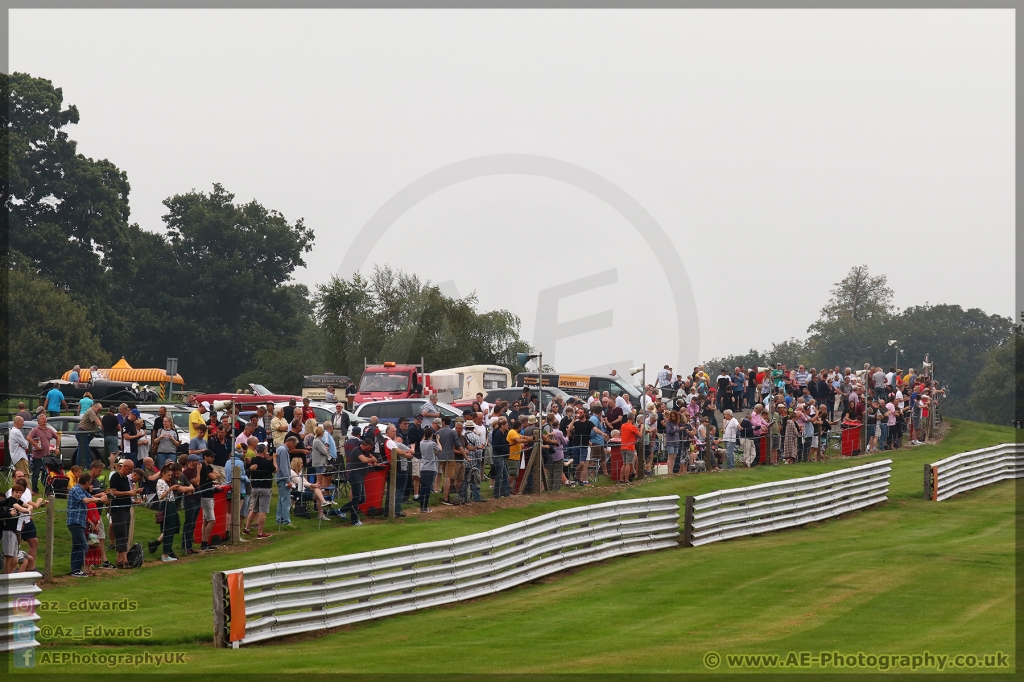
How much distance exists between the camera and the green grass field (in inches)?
557

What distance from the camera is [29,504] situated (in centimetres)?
1822

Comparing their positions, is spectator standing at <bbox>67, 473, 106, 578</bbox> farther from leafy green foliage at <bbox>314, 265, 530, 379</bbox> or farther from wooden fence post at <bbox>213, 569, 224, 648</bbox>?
leafy green foliage at <bbox>314, 265, 530, 379</bbox>

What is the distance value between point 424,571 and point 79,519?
5559mm

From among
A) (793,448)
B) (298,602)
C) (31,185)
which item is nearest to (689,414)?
(793,448)

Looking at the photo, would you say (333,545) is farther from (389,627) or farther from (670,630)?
(670,630)

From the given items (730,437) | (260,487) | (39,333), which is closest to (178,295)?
(39,333)

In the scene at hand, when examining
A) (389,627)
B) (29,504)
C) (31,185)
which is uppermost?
(31,185)

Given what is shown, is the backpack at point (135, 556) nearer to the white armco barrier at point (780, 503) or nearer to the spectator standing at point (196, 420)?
the spectator standing at point (196, 420)

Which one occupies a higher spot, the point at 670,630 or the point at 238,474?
the point at 238,474

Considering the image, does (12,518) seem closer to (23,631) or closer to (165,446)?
(23,631)

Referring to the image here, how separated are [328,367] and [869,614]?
61.6 metres

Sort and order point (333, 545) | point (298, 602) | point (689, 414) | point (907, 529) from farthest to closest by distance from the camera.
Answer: point (689, 414), point (907, 529), point (333, 545), point (298, 602)

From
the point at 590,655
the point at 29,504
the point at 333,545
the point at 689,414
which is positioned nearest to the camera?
the point at 590,655

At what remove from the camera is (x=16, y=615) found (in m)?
13.5
